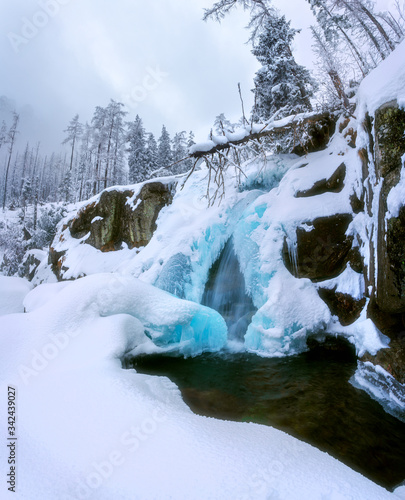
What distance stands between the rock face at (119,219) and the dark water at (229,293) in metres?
5.33

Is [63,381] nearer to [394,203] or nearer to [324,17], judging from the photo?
[394,203]

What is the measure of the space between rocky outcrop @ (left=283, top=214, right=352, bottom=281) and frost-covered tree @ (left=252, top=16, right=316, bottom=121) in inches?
282

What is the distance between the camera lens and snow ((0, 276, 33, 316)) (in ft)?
44.0

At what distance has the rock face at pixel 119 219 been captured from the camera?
1347 cm

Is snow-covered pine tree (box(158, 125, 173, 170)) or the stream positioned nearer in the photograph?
the stream

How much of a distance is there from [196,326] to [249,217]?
370cm

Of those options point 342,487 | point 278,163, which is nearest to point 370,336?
point 342,487

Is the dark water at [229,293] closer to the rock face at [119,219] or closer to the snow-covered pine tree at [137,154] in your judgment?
the rock face at [119,219]

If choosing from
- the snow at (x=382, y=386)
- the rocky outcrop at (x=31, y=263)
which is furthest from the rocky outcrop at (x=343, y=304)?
the rocky outcrop at (x=31, y=263)

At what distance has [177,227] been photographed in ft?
36.2

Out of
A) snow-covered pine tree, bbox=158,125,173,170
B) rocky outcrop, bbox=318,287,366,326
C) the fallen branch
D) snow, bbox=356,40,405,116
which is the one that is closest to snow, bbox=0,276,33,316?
the fallen branch

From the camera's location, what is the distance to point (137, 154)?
95.8 ft

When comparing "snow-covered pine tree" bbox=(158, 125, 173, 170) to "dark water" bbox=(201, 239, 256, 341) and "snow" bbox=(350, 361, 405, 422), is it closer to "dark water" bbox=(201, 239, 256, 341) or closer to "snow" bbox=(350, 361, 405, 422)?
"dark water" bbox=(201, 239, 256, 341)

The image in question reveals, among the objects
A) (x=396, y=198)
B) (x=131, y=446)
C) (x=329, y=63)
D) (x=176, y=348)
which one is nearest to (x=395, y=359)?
(x=396, y=198)
